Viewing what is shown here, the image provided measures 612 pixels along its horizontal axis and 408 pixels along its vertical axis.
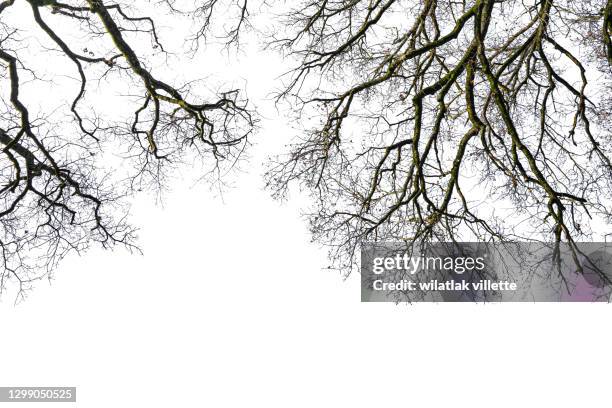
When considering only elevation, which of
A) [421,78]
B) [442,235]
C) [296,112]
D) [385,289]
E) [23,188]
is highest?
[421,78]

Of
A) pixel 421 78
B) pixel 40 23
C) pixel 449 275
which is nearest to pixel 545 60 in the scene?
pixel 421 78

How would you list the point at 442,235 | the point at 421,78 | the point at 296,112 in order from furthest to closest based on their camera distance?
1. the point at 421,78
2. the point at 296,112
3. the point at 442,235

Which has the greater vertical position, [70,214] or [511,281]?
[70,214]

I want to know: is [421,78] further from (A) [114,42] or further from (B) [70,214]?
(B) [70,214]

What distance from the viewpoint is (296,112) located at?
825cm

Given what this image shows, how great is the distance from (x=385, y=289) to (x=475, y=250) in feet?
3.78

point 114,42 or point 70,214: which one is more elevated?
point 114,42

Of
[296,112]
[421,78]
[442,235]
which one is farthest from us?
[421,78]

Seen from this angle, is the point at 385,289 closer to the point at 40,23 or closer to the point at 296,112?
the point at 296,112

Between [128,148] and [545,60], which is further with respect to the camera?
[545,60]

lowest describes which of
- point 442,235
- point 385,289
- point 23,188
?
point 385,289

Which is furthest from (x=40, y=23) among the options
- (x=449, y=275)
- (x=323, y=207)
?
(x=449, y=275)

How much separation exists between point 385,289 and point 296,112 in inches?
96.5

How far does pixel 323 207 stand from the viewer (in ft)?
26.5
